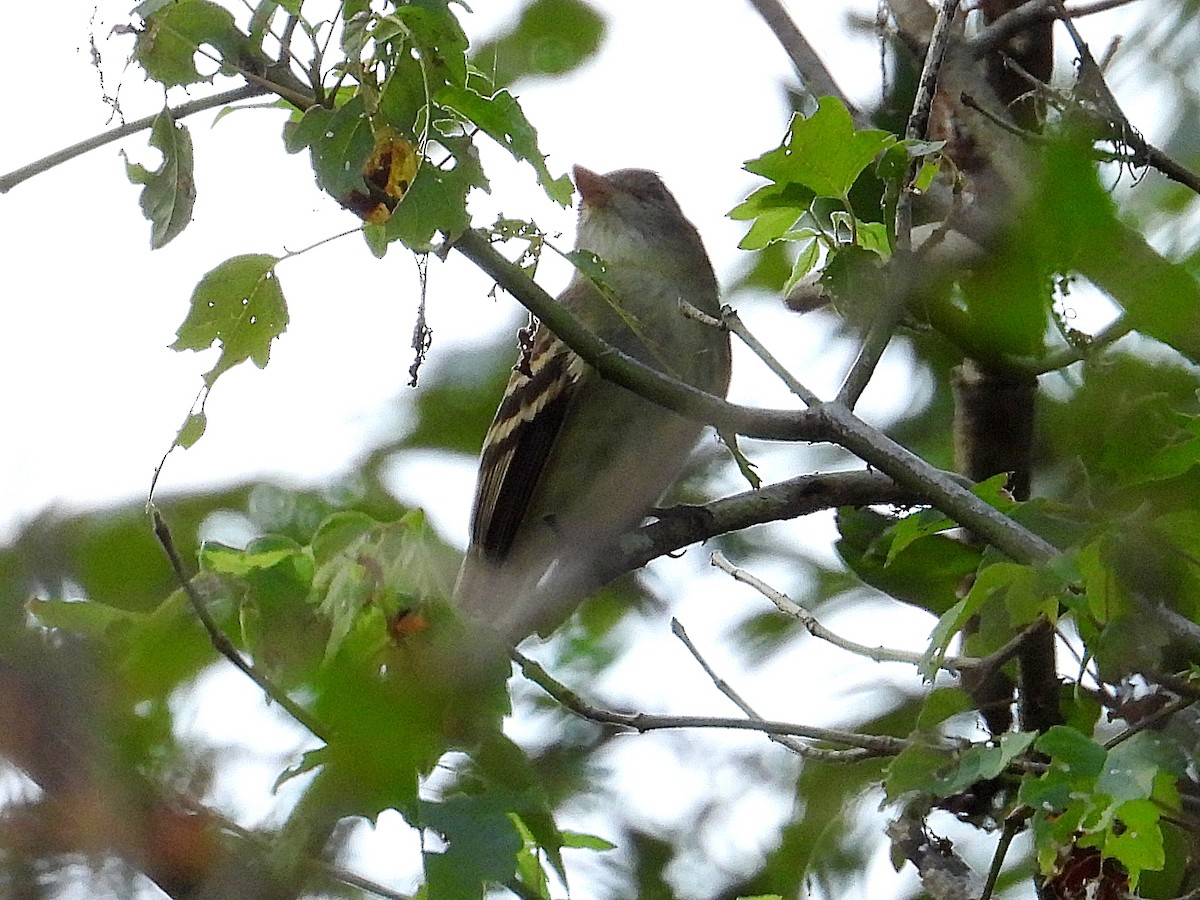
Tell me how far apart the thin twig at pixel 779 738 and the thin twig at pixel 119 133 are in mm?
1332

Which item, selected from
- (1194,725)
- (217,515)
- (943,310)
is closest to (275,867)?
(943,310)

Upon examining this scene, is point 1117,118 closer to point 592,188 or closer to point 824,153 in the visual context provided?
point 824,153

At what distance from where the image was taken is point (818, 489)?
8.46ft

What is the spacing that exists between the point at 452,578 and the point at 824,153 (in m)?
0.83

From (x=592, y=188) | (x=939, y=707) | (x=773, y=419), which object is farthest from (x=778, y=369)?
(x=592, y=188)

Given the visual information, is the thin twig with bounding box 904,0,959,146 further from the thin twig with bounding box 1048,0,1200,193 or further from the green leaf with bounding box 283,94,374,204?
the green leaf with bounding box 283,94,374,204

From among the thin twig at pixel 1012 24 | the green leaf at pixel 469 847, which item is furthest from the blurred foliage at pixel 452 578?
Result: the thin twig at pixel 1012 24

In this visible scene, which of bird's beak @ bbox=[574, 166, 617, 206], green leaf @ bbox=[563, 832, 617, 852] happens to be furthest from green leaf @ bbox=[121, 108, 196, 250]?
bird's beak @ bbox=[574, 166, 617, 206]

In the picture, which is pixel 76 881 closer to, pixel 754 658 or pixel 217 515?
pixel 217 515

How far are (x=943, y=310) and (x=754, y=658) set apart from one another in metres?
2.32

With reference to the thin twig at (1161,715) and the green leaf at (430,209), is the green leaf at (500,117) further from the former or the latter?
the thin twig at (1161,715)

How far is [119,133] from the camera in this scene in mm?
1857

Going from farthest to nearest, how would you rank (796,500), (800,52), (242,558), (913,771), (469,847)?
(800,52) → (796,500) → (913,771) → (242,558) → (469,847)

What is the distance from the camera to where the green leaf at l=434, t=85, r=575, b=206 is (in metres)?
1.85
